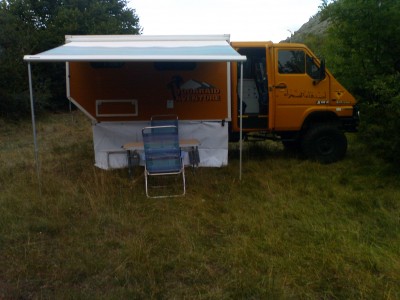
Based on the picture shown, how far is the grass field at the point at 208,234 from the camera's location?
3367 mm

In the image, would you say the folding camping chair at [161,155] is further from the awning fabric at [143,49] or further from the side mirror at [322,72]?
the side mirror at [322,72]

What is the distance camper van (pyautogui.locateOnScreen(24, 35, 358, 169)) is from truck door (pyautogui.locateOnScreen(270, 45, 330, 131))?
0.02 m

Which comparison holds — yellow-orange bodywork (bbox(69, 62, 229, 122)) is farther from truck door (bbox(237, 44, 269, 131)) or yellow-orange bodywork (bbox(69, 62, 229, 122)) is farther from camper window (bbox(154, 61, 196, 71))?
truck door (bbox(237, 44, 269, 131))

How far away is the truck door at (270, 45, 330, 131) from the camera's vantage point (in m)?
7.44

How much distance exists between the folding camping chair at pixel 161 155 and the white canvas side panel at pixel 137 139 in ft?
2.76

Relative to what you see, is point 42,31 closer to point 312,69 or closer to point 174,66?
point 174,66

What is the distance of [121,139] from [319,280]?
15.9 ft

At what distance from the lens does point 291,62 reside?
7.51 m

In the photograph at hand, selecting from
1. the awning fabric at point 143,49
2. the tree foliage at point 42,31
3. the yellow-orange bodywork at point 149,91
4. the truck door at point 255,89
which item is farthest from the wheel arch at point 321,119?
the tree foliage at point 42,31

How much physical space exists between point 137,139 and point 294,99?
9.26 ft

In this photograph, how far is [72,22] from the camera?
2288cm

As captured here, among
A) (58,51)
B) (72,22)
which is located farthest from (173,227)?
(72,22)

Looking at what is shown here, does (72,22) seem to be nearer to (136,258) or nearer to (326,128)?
→ (326,128)

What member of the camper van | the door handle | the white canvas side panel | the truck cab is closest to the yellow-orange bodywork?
the camper van
